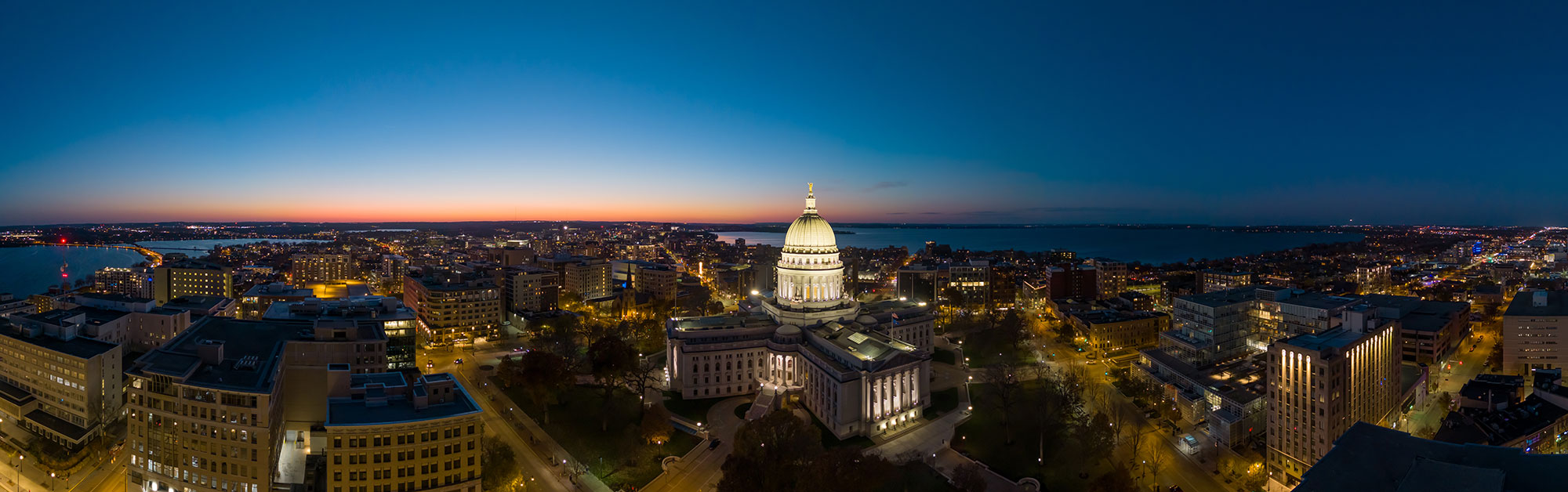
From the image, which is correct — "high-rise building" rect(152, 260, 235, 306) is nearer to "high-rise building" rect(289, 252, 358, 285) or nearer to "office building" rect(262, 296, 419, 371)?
"high-rise building" rect(289, 252, 358, 285)

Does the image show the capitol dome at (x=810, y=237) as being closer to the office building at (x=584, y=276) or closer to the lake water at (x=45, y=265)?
the office building at (x=584, y=276)

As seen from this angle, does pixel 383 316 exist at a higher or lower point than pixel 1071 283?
higher

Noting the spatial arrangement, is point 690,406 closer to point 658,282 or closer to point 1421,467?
point 1421,467

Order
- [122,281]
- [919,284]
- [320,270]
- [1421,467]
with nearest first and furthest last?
[1421,467], [122,281], [919,284], [320,270]

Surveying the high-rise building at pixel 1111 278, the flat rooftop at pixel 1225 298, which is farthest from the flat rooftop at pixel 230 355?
the high-rise building at pixel 1111 278

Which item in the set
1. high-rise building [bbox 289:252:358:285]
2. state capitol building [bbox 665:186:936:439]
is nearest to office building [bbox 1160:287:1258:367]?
state capitol building [bbox 665:186:936:439]

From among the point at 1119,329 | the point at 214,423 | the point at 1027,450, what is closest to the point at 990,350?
the point at 1119,329
